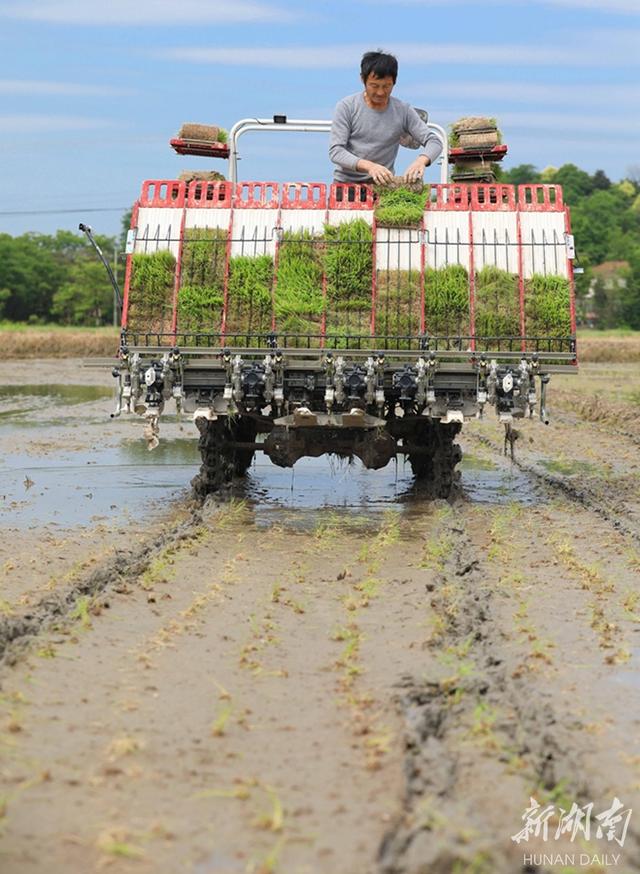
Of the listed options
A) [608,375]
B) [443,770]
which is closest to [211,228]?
[443,770]

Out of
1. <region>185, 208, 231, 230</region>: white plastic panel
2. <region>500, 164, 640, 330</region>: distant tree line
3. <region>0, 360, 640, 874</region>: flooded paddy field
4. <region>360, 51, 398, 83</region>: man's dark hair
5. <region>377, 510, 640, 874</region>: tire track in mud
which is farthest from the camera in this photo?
<region>500, 164, 640, 330</region>: distant tree line

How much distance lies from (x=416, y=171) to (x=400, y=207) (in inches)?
14.8

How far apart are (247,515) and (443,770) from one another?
8.16m

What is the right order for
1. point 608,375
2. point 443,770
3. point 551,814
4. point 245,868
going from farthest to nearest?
point 608,375 < point 443,770 < point 551,814 < point 245,868

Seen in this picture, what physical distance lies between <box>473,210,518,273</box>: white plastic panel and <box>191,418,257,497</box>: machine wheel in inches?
115

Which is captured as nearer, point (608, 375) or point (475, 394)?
point (475, 394)

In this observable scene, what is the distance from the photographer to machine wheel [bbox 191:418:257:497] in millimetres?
14109

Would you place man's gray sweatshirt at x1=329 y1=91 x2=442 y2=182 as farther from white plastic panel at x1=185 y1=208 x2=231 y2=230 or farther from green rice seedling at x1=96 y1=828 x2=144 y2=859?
green rice seedling at x1=96 y1=828 x2=144 y2=859

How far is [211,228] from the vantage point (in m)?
13.2

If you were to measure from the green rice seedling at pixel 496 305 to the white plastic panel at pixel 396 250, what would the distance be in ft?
2.05

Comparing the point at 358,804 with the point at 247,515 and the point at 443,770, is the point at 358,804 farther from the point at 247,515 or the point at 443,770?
the point at 247,515

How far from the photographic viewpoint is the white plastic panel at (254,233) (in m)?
13.1

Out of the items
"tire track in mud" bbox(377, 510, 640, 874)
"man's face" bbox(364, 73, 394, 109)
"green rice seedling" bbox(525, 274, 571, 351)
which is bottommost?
"tire track in mud" bbox(377, 510, 640, 874)

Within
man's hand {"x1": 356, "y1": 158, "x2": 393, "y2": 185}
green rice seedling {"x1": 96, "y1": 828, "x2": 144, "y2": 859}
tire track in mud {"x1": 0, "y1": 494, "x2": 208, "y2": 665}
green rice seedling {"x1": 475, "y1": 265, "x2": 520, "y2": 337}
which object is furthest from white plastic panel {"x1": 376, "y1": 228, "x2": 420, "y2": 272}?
green rice seedling {"x1": 96, "y1": 828, "x2": 144, "y2": 859}
